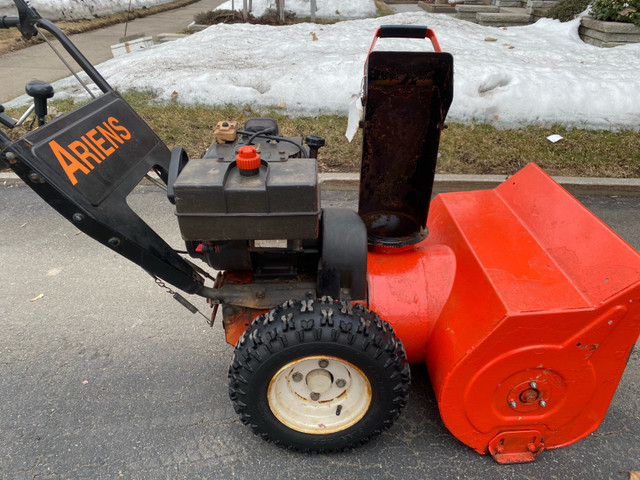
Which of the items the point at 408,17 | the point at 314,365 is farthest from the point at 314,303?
the point at 408,17

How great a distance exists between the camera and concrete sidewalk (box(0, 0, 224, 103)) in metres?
7.05

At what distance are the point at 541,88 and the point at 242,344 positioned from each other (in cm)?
517

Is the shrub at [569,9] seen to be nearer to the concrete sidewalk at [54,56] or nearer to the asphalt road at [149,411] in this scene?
the asphalt road at [149,411]

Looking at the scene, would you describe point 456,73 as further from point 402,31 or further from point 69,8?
point 69,8

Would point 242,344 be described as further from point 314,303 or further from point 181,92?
point 181,92

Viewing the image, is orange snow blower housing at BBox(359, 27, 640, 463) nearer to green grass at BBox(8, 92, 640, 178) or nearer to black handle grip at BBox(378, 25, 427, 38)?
black handle grip at BBox(378, 25, 427, 38)

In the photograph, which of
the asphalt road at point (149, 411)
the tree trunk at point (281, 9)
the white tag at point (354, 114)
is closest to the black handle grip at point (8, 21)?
the white tag at point (354, 114)

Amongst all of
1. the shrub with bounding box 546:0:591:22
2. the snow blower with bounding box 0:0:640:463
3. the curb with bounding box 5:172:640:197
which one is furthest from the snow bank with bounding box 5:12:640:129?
the snow blower with bounding box 0:0:640:463

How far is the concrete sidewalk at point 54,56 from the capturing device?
23.1ft

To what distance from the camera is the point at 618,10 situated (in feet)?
23.1

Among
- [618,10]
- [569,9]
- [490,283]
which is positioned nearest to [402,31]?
[490,283]

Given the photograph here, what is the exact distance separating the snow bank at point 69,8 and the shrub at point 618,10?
41.5 ft

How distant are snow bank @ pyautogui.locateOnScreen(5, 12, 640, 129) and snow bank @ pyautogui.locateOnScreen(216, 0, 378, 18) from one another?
4.17 m

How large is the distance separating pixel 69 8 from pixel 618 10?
13.1m
